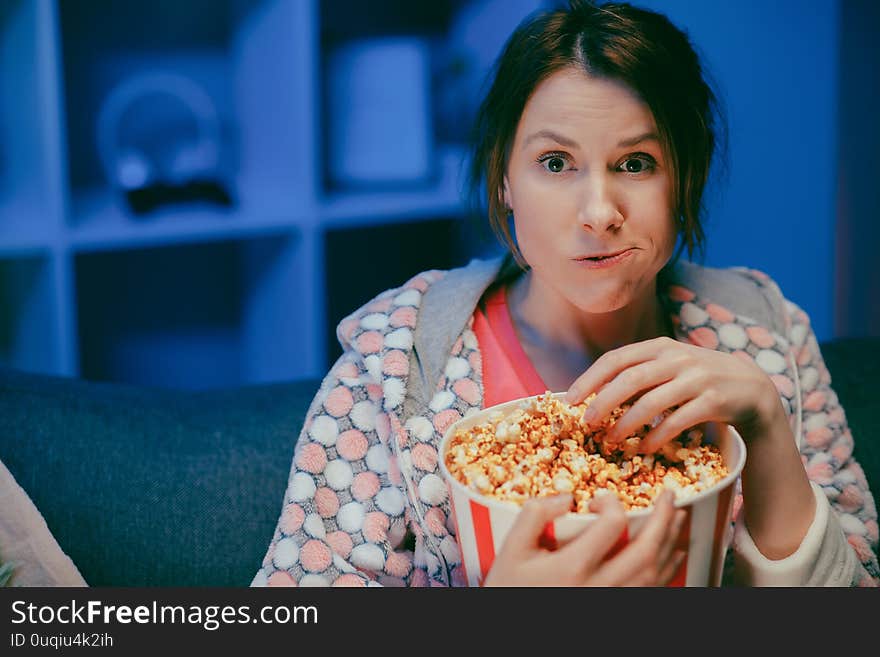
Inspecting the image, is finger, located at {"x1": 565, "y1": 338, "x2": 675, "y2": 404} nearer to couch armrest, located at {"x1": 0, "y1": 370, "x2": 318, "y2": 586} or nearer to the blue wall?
couch armrest, located at {"x1": 0, "y1": 370, "x2": 318, "y2": 586}

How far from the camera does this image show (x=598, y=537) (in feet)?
1.76

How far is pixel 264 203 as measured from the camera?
1.53 metres

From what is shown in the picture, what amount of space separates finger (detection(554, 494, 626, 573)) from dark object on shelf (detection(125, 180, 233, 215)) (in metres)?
1.09

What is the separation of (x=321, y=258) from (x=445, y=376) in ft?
2.26

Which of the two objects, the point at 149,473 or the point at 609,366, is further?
the point at 149,473

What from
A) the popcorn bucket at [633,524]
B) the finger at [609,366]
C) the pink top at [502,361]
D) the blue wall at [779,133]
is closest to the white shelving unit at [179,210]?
the blue wall at [779,133]

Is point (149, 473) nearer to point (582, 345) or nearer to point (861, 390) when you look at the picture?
point (582, 345)

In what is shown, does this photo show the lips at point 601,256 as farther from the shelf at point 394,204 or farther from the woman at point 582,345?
the shelf at point 394,204

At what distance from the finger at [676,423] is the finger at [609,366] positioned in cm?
5

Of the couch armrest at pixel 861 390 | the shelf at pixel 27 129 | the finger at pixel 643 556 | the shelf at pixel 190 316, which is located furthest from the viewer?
the shelf at pixel 190 316

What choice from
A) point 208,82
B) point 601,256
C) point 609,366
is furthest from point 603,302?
point 208,82

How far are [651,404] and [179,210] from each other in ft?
3.43

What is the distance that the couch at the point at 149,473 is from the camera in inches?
36.6

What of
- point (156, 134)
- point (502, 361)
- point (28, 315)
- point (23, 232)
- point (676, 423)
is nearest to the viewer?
point (676, 423)
